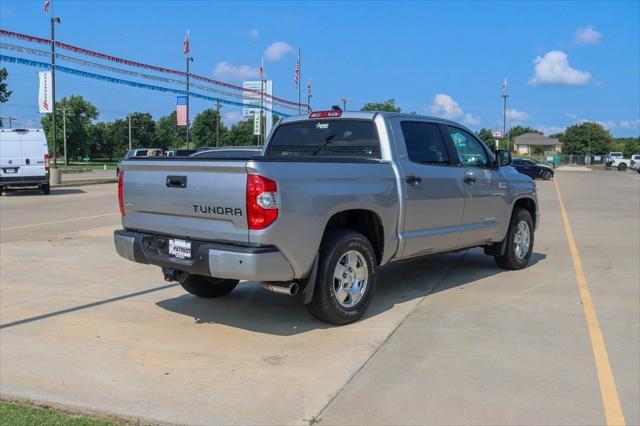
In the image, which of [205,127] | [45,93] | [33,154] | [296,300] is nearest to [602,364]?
[296,300]

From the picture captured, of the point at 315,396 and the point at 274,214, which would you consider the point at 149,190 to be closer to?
the point at 274,214

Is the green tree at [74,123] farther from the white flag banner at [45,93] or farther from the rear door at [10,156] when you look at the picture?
the rear door at [10,156]

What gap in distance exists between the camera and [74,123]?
3573 inches

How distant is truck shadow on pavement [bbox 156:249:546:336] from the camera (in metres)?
5.66

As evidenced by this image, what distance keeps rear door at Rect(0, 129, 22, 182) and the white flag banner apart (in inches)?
361

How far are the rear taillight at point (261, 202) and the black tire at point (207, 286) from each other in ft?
6.42

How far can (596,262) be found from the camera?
8961 millimetres

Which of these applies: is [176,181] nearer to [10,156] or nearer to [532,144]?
[10,156]

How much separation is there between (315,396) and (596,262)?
6.52 metres

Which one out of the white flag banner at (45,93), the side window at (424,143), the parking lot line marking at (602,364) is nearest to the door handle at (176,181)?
the side window at (424,143)

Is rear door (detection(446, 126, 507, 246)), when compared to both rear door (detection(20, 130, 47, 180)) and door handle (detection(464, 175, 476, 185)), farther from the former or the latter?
rear door (detection(20, 130, 47, 180))

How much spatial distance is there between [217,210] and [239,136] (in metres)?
108

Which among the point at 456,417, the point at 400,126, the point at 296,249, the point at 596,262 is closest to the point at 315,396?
the point at 456,417

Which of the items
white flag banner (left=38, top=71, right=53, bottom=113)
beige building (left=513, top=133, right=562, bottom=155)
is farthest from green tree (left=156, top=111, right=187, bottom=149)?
white flag banner (left=38, top=71, right=53, bottom=113)
